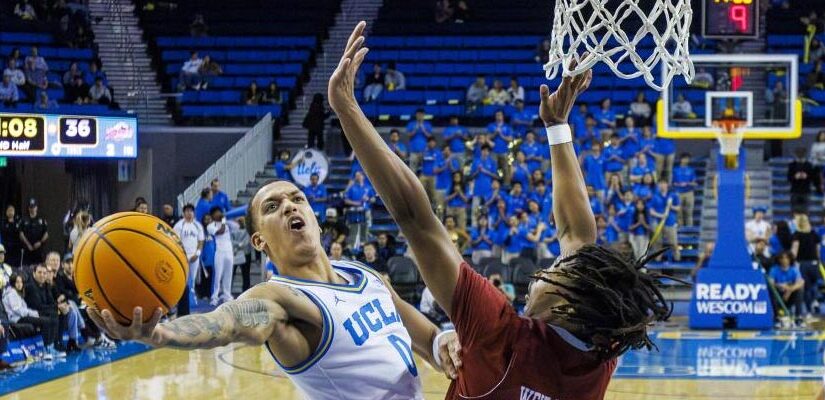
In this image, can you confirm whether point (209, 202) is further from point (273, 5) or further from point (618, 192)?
point (273, 5)

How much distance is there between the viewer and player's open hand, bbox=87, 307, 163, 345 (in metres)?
2.57

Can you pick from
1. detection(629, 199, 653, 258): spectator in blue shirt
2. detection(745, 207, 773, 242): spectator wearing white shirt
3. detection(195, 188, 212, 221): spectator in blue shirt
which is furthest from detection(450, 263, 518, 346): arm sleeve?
detection(195, 188, 212, 221): spectator in blue shirt

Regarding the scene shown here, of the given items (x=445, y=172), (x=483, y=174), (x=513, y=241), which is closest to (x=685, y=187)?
(x=483, y=174)

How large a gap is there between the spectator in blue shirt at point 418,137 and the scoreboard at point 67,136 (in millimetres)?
4107

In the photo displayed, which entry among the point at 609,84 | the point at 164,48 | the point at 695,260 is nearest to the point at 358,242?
the point at 695,260

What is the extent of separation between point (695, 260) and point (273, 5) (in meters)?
9.72

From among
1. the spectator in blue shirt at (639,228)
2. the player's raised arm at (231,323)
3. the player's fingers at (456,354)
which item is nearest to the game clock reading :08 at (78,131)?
the spectator in blue shirt at (639,228)

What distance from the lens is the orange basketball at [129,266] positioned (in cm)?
272

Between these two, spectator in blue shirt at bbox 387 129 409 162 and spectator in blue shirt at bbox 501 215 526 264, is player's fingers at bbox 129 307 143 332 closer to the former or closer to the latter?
spectator in blue shirt at bbox 501 215 526 264

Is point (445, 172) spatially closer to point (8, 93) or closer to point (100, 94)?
point (100, 94)

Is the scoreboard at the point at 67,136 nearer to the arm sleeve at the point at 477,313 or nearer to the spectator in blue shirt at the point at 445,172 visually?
the spectator in blue shirt at the point at 445,172

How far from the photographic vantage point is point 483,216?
1448 centimetres

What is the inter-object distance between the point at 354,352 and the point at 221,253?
10641mm

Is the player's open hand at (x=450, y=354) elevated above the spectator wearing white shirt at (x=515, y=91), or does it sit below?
below
